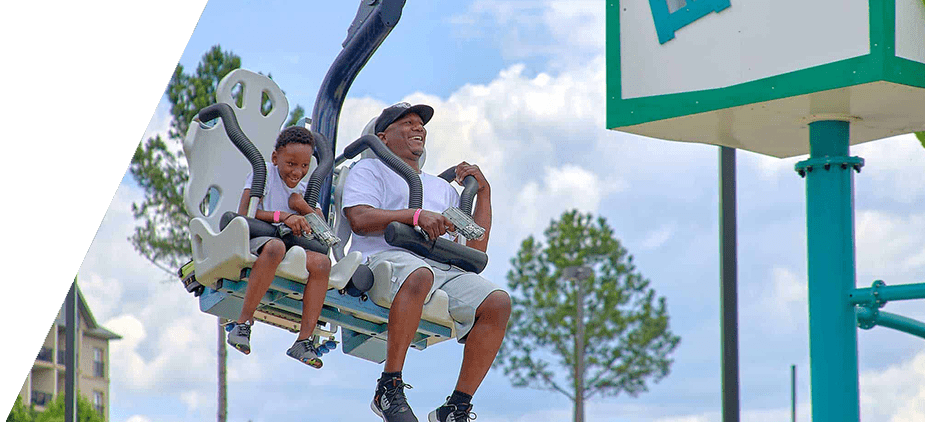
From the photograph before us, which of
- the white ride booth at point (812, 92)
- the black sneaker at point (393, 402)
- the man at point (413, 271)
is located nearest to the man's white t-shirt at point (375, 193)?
the man at point (413, 271)

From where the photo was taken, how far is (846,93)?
6.54m

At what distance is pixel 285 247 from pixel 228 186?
3.45 ft

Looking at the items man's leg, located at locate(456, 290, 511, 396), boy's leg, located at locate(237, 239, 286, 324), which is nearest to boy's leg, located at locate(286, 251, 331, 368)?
boy's leg, located at locate(237, 239, 286, 324)

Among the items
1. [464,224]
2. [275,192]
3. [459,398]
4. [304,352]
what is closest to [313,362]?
[304,352]

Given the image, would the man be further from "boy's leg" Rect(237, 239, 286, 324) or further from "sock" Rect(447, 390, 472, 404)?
"boy's leg" Rect(237, 239, 286, 324)

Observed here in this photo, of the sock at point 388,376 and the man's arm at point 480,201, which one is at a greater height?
the man's arm at point 480,201

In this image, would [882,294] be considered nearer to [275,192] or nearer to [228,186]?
[275,192]

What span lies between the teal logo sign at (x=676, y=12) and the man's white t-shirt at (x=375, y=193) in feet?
5.19

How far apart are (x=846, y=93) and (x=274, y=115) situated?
329 centimetres

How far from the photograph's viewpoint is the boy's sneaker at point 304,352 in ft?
20.5

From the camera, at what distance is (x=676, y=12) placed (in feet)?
23.3

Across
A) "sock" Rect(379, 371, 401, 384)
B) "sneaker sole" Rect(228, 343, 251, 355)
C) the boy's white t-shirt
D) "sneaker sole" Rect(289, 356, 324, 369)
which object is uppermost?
the boy's white t-shirt

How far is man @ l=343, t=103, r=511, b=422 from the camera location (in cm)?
621

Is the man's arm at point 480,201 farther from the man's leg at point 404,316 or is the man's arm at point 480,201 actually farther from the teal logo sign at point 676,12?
the teal logo sign at point 676,12
